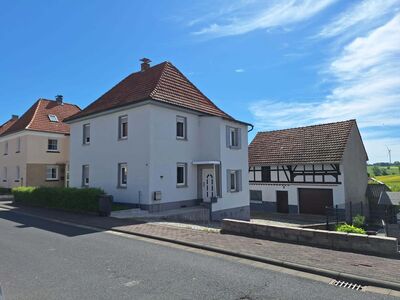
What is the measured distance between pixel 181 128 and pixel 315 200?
13.9 m

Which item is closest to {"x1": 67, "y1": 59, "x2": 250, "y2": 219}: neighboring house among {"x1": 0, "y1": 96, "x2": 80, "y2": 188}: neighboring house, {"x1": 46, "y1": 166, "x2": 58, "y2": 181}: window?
{"x1": 0, "y1": 96, "x2": 80, "y2": 188}: neighboring house

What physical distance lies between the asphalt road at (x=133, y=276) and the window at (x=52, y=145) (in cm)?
2326

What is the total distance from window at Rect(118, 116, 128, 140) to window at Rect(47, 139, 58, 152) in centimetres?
1491

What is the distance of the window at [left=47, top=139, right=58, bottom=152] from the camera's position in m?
30.9

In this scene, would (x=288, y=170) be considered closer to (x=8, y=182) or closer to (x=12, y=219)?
(x=12, y=219)

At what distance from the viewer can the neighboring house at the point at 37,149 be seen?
29.6m

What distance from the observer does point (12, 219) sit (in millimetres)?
Result: 14953

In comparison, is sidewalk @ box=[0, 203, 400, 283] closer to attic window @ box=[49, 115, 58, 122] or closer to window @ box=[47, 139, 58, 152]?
window @ box=[47, 139, 58, 152]

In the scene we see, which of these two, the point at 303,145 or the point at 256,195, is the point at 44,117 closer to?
the point at 256,195

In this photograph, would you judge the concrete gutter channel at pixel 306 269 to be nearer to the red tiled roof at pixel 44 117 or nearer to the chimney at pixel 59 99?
the red tiled roof at pixel 44 117

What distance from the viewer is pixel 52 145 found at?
31219 mm

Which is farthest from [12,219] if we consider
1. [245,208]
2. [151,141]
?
[245,208]

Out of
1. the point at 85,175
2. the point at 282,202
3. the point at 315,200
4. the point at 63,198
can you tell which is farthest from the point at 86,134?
the point at 315,200

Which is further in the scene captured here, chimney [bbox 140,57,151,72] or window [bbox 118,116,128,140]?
chimney [bbox 140,57,151,72]
